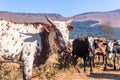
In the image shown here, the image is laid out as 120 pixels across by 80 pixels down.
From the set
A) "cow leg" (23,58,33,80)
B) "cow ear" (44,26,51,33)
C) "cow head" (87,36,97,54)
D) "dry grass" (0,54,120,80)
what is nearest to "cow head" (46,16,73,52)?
"cow ear" (44,26,51,33)

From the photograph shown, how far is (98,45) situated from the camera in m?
18.2

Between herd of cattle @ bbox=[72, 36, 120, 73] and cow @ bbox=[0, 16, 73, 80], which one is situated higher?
cow @ bbox=[0, 16, 73, 80]

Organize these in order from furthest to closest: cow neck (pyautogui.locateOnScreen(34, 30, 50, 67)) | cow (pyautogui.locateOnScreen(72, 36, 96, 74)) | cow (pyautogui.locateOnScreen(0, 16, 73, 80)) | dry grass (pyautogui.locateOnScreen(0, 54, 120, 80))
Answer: cow (pyautogui.locateOnScreen(72, 36, 96, 74))
dry grass (pyautogui.locateOnScreen(0, 54, 120, 80))
cow neck (pyautogui.locateOnScreen(34, 30, 50, 67))
cow (pyautogui.locateOnScreen(0, 16, 73, 80))

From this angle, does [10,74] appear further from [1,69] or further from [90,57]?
[90,57]

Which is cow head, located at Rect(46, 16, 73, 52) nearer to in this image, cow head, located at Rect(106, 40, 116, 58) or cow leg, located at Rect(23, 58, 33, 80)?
cow leg, located at Rect(23, 58, 33, 80)

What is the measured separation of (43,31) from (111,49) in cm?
956

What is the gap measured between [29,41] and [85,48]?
345 inches

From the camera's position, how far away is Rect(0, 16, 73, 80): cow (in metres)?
8.95

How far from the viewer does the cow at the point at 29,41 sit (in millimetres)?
8945

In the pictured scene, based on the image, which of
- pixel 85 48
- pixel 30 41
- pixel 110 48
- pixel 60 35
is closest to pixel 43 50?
pixel 30 41

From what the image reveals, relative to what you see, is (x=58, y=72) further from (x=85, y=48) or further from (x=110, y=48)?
(x=110, y=48)

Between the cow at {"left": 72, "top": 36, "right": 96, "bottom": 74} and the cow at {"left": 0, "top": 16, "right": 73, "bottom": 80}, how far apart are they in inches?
291

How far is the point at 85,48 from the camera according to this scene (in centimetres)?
1766

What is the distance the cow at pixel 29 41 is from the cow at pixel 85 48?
291 inches
